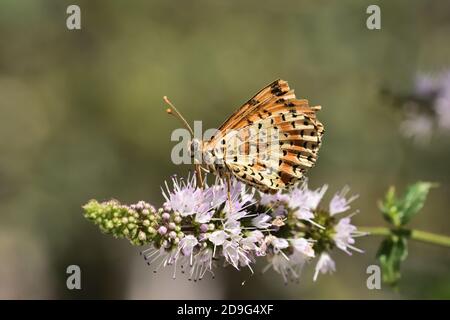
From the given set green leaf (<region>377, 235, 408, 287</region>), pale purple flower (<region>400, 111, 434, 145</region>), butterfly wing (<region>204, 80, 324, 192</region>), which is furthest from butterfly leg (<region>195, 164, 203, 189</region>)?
pale purple flower (<region>400, 111, 434, 145</region>)

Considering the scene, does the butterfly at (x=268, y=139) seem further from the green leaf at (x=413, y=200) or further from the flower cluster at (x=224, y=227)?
the green leaf at (x=413, y=200)

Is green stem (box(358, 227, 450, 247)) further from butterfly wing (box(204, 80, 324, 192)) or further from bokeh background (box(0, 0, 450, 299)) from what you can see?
bokeh background (box(0, 0, 450, 299))

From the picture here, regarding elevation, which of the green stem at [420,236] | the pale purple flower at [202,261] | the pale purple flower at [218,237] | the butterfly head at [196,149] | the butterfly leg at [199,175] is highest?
the butterfly head at [196,149]

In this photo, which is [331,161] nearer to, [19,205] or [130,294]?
[130,294]

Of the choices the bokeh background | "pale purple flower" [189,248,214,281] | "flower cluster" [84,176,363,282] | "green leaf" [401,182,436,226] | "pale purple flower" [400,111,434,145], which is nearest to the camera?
"flower cluster" [84,176,363,282]

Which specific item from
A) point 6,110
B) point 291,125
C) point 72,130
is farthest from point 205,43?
point 291,125

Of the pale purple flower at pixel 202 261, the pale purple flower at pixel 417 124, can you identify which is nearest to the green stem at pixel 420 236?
the pale purple flower at pixel 202 261
